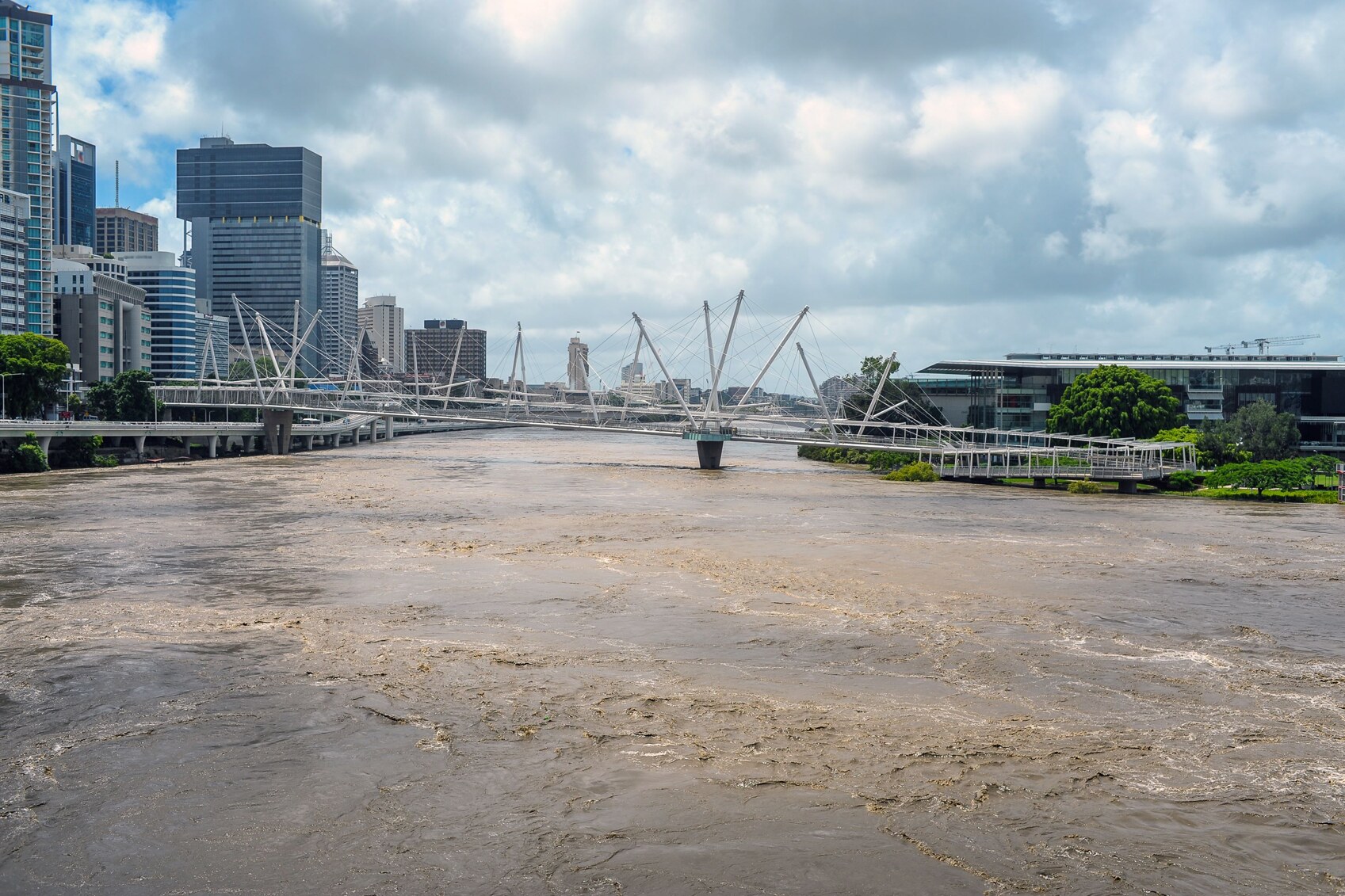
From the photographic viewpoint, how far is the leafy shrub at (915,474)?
67750 millimetres

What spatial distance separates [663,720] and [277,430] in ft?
284

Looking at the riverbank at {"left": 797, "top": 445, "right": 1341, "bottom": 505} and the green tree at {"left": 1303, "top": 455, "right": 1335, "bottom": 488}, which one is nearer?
the riverbank at {"left": 797, "top": 445, "right": 1341, "bottom": 505}

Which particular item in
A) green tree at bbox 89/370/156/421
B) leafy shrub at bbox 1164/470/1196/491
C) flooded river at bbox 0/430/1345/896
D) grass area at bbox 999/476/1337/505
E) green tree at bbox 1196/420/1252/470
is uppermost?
green tree at bbox 89/370/156/421

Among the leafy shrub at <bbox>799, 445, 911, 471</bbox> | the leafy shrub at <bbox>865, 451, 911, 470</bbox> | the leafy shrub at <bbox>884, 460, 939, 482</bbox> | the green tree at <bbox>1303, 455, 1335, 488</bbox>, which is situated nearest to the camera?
the green tree at <bbox>1303, 455, 1335, 488</bbox>

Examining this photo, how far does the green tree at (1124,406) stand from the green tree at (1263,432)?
4003mm

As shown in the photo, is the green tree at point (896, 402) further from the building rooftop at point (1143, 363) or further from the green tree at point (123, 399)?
the green tree at point (123, 399)

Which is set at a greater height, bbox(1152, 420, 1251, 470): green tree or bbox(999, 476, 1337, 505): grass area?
bbox(1152, 420, 1251, 470): green tree

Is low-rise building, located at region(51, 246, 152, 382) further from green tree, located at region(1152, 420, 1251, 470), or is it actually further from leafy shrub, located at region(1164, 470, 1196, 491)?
leafy shrub, located at region(1164, 470, 1196, 491)

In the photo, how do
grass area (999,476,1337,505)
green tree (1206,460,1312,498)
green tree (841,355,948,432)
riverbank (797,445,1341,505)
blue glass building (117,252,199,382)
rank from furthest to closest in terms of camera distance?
blue glass building (117,252,199,382) < green tree (841,355,948,432) < green tree (1206,460,1312,498) < riverbank (797,445,1341,505) < grass area (999,476,1337,505)

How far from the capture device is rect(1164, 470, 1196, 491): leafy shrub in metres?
57.6

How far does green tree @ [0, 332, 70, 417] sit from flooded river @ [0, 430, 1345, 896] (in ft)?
157

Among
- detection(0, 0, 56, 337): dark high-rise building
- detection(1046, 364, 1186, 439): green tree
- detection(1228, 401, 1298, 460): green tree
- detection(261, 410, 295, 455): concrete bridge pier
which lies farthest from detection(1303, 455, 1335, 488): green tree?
detection(0, 0, 56, 337): dark high-rise building

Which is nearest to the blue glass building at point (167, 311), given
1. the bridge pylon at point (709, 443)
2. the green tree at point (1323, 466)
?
the bridge pylon at point (709, 443)

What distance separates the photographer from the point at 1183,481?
189 feet
